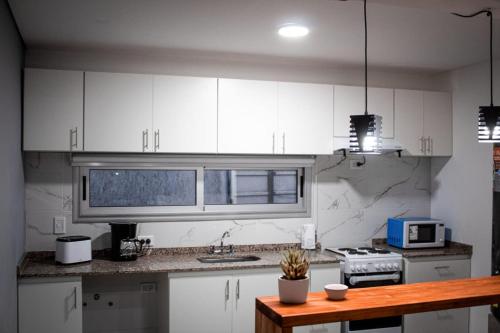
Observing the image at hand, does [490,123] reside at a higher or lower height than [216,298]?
higher

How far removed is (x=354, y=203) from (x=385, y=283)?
83 cm

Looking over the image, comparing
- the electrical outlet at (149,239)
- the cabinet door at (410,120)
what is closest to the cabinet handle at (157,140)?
the electrical outlet at (149,239)

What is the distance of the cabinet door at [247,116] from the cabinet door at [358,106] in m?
0.58

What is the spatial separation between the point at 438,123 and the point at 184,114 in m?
2.40

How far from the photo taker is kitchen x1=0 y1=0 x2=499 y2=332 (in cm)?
337

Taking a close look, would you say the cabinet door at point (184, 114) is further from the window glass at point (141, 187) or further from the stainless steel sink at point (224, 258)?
the stainless steel sink at point (224, 258)

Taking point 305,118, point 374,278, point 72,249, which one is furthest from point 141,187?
point 374,278

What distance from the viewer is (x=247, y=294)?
13.1 feet

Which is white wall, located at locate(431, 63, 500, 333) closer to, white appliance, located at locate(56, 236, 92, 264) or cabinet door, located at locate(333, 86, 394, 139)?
cabinet door, located at locate(333, 86, 394, 139)

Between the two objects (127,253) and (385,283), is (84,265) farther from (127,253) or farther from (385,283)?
(385,283)

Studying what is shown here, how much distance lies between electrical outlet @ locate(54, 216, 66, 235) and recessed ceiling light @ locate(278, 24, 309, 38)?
2.27 metres

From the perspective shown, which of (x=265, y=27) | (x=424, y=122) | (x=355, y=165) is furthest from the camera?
(x=355, y=165)

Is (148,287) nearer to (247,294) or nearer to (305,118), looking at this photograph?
(247,294)

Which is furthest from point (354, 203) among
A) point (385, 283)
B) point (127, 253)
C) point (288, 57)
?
point (127, 253)
